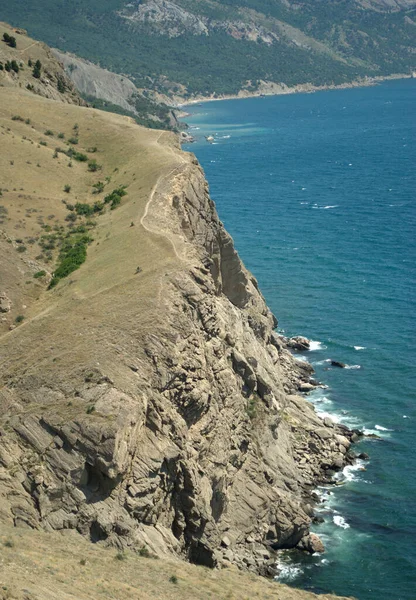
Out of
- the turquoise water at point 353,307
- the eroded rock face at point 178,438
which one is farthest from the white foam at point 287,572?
the eroded rock face at point 178,438

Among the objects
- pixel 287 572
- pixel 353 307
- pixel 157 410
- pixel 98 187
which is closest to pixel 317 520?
pixel 287 572

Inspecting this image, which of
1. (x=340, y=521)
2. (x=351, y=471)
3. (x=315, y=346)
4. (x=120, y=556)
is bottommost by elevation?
(x=340, y=521)

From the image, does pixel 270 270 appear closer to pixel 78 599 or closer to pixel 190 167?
pixel 190 167

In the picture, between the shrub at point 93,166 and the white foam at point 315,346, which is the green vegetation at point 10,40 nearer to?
the shrub at point 93,166

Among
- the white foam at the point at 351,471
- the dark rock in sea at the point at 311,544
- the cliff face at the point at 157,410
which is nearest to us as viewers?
the cliff face at the point at 157,410

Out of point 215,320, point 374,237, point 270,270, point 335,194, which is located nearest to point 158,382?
point 215,320

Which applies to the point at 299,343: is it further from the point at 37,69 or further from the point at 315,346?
the point at 37,69
